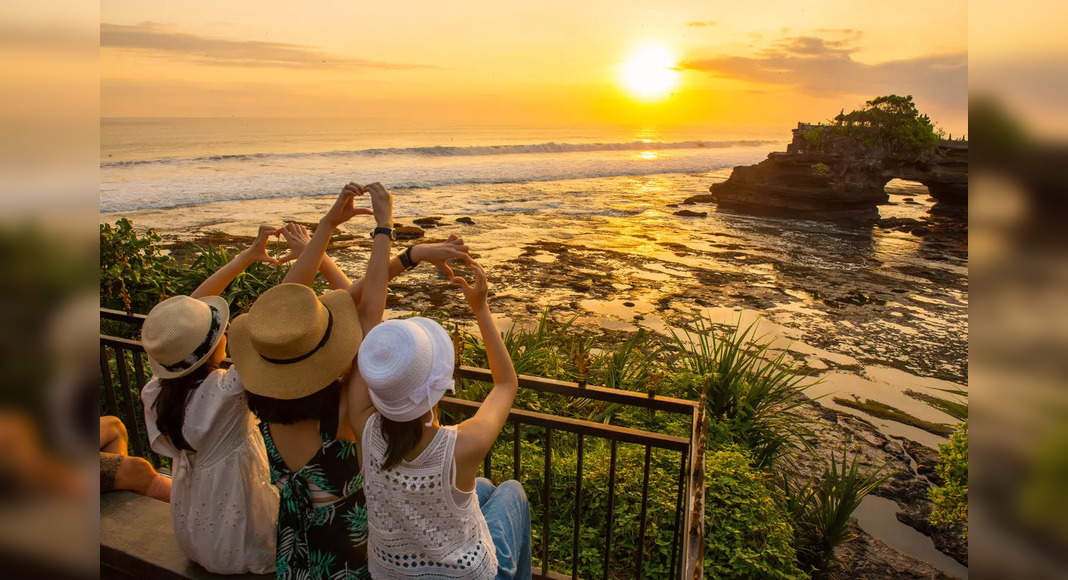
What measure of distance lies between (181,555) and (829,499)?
146 inches

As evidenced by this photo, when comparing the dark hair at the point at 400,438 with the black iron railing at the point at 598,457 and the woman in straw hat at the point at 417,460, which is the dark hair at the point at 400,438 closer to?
the woman in straw hat at the point at 417,460

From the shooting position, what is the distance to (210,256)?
764 cm

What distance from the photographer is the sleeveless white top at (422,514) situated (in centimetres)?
220

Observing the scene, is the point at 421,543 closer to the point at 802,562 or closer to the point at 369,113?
the point at 802,562

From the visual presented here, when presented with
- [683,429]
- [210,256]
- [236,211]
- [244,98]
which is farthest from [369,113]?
[683,429]

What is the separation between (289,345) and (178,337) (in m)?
0.51

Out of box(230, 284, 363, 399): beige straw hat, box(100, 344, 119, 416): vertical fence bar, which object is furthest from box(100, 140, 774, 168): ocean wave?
box(230, 284, 363, 399): beige straw hat

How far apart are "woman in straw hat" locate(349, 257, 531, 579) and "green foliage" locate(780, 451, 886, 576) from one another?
269 cm

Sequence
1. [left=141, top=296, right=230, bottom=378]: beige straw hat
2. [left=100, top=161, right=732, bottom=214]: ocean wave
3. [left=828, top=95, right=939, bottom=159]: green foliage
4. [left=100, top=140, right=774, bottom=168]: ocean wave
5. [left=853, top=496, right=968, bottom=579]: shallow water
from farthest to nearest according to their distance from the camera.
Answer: [left=100, top=140, right=774, bottom=168]: ocean wave < [left=100, top=161, right=732, bottom=214]: ocean wave < [left=828, top=95, right=939, bottom=159]: green foliage < [left=853, top=496, right=968, bottom=579]: shallow water < [left=141, top=296, right=230, bottom=378]: beige straw hat

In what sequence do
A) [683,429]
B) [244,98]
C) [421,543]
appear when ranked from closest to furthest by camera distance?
[421,543] < [683,429] < [244,98]

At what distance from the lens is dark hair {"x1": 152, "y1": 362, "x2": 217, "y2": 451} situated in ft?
A: 8.39

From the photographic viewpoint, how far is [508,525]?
2.68m

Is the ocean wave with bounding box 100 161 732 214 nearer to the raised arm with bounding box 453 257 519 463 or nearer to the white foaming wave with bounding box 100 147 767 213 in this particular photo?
the white foaming wave with bounding box 100 147 767 213

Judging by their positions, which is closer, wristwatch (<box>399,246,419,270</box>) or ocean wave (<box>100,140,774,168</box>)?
wristwatch (<box>399,246,419,270</box>)
